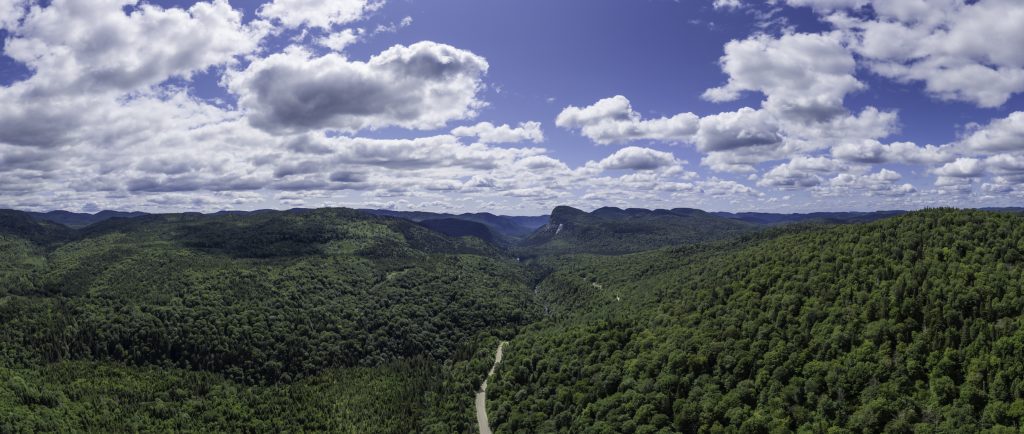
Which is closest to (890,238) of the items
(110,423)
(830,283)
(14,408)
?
(830,283)

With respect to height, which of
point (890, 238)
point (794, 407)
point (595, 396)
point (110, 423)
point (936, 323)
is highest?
point (890, 238)

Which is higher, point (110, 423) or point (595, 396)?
point (595, 396)

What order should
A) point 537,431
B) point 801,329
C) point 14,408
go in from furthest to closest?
point 14,408 → point 537,431 → point 801,329

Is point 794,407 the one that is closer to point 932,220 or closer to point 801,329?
point 801,329

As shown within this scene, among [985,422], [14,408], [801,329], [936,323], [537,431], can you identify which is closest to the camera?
[985,422]

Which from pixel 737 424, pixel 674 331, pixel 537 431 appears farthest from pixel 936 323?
pixel 537 431

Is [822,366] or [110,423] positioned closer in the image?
[822,366]
